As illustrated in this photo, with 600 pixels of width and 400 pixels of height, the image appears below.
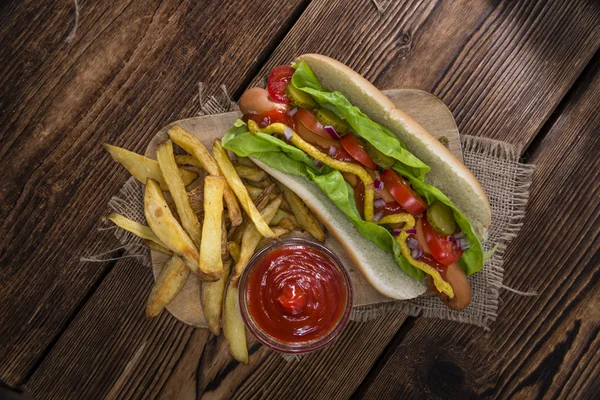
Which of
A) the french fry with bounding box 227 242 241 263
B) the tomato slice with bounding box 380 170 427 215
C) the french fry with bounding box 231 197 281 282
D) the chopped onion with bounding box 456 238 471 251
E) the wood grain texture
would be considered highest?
the wood grain texture

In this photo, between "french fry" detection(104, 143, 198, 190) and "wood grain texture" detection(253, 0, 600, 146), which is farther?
"wood grain texture" detection(253, 0, 600, 146)

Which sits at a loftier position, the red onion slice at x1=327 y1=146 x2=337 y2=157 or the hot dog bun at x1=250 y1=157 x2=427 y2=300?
the red onion slice at x1=327 y1=146 x2=337 y2=157

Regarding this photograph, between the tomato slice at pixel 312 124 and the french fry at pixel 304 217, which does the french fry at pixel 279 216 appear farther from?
the tomato slice at pixel 312 124

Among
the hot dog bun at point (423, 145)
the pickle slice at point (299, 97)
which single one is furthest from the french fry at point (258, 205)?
the hot dog bun at point (423, 145)

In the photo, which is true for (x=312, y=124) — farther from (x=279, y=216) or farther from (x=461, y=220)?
(x=461, y=220)

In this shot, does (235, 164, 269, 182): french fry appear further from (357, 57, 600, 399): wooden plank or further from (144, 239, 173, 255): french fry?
(357, 57, 600, 399): wooden plank

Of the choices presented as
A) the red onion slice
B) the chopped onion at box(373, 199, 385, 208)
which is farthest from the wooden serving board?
the red onion slice

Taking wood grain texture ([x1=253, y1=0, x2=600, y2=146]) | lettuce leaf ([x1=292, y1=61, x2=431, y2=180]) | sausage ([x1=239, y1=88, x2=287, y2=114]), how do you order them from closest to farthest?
lettuce leaf ([x1=292, y1=61, x2=431, y2=180]), sausage ([x1=239, y1=88, x2=287, y2=114]), wood grain texture ([x1=253, y1=0, x2=600, y2=146])
